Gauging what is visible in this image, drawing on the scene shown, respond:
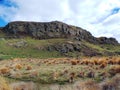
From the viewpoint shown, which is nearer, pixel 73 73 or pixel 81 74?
pixel 81 74

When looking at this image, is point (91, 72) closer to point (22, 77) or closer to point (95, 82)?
point (95, 82)

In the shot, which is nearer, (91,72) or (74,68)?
(91,72)

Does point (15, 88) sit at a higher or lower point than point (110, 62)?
lower

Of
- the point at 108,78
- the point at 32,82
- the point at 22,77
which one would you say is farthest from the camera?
the point at 22,77

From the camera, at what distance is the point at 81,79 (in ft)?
61.9

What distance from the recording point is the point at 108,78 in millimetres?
18219

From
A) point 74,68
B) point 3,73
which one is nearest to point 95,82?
point 74,68

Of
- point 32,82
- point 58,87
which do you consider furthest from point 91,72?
point 32,82

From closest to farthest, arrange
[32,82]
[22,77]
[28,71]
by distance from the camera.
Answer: [32,82], [22,77], [28,71]

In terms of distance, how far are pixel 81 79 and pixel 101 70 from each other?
1.61 metres

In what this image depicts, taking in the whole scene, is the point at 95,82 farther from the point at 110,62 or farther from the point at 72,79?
the point at 110,62

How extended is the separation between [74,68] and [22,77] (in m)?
3.40

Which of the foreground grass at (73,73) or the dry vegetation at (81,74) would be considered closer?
the dry vegetation at (81,74)

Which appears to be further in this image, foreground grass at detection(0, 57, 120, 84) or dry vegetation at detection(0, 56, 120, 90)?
foreground grass at detection(0, 57, 120, 84)
